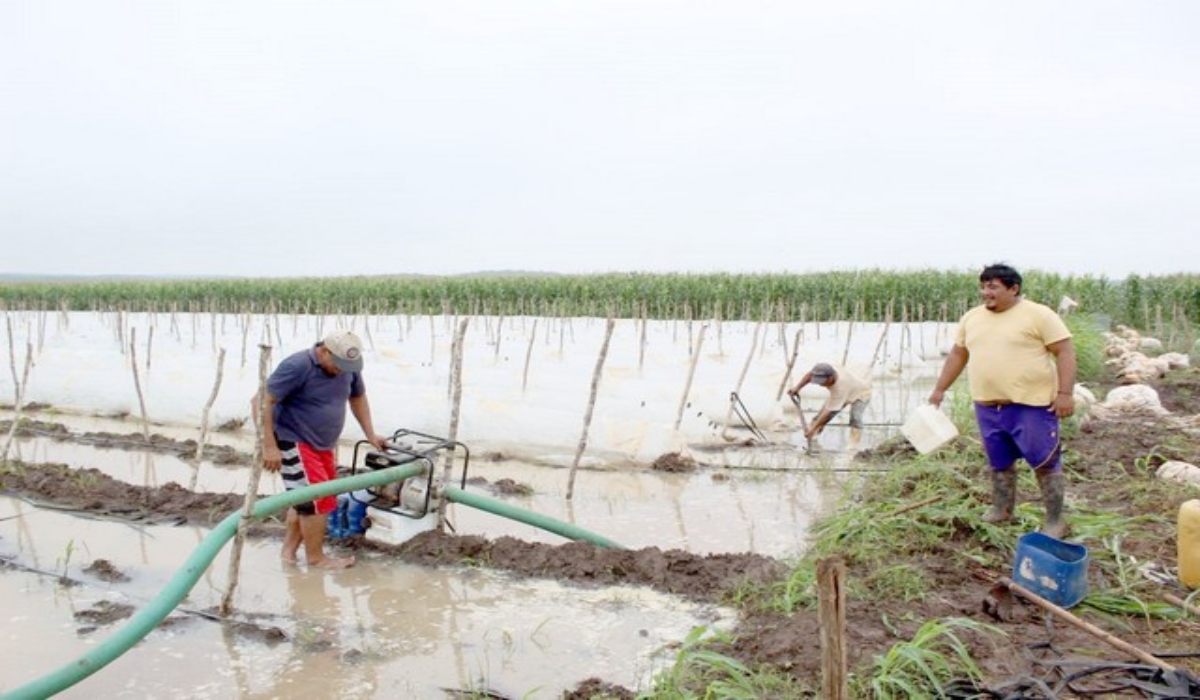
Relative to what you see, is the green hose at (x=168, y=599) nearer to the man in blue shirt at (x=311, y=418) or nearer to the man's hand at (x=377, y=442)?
the man's hand at (x=377, y=442)

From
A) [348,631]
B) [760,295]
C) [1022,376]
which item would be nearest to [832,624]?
[1022,376]

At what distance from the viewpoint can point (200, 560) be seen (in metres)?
3.56

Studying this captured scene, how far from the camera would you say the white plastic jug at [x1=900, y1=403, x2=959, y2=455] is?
17.1 feet

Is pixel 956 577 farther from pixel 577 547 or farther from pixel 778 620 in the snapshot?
pixel 577 547

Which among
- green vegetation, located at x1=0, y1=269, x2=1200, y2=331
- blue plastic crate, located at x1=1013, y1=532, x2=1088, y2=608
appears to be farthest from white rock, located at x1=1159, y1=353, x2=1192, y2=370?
blue plastic crate, located at x1=1013, y1=532, x2=1088, y2=608

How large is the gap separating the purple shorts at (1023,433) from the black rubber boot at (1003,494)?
154 millimetres

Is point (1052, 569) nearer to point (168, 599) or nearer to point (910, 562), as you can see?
point (910, 562)

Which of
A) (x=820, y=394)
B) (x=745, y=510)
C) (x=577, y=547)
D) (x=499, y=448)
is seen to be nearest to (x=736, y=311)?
(x=820, y=394)

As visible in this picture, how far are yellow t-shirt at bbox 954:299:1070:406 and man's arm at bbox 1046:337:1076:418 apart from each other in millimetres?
32

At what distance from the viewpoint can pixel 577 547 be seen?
5.05 meters

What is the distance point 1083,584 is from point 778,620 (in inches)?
50.5

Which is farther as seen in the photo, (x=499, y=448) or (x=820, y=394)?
(x=820, y=394)

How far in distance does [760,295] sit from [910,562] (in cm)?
1884

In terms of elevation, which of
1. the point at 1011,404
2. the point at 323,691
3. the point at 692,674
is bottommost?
the point at 323,691
